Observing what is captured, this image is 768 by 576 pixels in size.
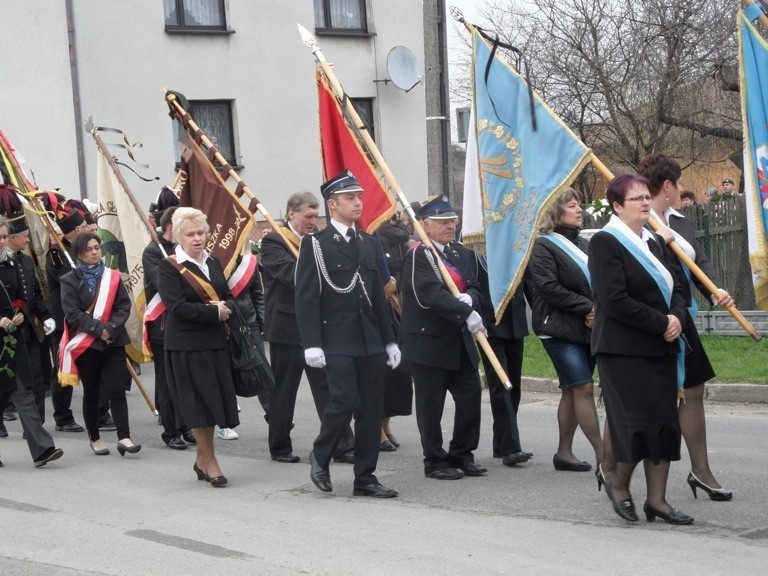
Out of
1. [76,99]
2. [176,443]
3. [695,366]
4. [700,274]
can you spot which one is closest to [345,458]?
[176,443]

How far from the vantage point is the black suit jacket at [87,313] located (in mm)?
9914

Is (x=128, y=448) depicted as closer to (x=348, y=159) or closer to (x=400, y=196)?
(x=348, y=159)

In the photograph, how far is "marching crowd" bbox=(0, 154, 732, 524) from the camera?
22.2 ft

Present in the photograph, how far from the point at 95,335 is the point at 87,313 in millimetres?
257

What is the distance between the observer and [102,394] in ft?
37.5

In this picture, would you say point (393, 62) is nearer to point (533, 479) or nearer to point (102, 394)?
point (102, 394)

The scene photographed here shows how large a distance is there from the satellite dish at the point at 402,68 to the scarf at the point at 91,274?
1687cm

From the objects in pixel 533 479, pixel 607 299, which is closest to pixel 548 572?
pixel 607 299

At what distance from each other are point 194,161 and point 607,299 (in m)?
4.77

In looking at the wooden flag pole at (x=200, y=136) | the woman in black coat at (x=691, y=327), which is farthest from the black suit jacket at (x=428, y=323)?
the wooden flag pole at (x=200, y=136)

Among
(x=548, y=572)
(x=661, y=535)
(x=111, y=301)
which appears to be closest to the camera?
(x=548, y=572)

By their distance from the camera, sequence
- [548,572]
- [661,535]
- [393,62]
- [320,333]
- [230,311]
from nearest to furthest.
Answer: [548,572] < [661,535] < [320,333] < [230,311] < [393,62]

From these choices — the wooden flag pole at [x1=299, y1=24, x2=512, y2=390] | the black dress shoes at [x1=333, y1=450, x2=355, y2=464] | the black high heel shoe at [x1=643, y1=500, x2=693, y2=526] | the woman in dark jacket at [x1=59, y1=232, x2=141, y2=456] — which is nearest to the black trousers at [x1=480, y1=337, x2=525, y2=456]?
the wooden flag pole at [x1=299, y1=24, x2=512, y2=390]

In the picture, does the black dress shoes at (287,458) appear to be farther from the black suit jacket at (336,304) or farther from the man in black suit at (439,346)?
the black suit jacket at (336,304)
